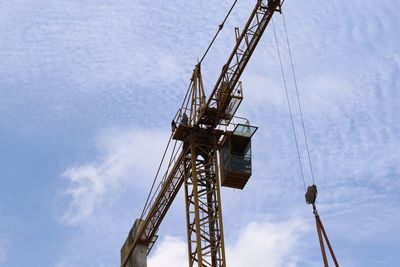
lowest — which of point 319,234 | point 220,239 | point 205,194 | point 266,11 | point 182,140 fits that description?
point 319,234

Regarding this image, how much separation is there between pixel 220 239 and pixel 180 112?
25.7ft

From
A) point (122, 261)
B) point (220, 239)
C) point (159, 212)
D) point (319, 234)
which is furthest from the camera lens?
point (122, 261)

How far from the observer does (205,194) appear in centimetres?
4516

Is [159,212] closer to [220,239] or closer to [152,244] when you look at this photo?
[152,244]

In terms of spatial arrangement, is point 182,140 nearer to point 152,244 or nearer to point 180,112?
point 180,112

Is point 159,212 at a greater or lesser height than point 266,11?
lesser

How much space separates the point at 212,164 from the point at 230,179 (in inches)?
63.2

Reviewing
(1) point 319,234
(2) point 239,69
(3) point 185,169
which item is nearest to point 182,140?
(3) point 185,169

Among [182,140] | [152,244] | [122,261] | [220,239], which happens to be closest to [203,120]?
[182,140]

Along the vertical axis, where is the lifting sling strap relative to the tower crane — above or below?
below

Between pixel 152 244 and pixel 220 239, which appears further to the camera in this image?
pixel 152 244

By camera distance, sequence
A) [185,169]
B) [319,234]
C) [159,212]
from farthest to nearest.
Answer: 1. [159,212]
2. [185,169]
3. [319,234]

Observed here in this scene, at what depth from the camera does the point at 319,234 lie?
92.2 ft

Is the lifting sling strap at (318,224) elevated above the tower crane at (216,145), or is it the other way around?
the tower crane at (216,145)
